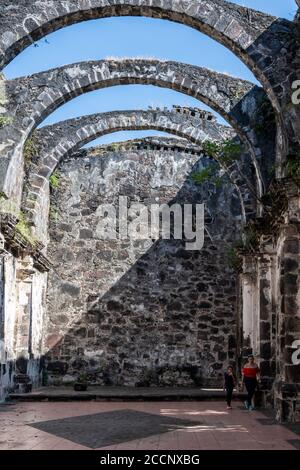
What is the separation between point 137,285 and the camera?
17.4m

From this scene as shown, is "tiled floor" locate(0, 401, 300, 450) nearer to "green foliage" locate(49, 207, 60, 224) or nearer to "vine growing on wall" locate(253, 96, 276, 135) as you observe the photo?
"vine growing on wall" locate(253, 96, 276, 135)

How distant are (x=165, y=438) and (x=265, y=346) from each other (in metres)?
4.74

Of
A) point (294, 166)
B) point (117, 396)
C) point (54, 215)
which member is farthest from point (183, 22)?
point (54, 215)

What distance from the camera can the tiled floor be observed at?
732 centimetres

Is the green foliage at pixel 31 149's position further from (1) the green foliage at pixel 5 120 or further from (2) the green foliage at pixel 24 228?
(1) the green foliage at pixel 5 120

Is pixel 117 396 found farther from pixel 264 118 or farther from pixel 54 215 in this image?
pixel 264 118

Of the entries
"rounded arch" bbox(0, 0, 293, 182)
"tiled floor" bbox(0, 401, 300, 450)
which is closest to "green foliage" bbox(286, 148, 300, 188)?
"rounded arch" bbox(0, 0, 293, 182)

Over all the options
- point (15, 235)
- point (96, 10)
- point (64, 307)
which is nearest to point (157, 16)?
point (96, 10)

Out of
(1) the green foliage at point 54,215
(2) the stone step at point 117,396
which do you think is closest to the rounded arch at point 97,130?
(1) the green foliage at point 54,215

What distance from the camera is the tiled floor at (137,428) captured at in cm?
732

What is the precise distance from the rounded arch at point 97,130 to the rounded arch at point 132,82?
8.56ft

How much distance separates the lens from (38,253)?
14711mm

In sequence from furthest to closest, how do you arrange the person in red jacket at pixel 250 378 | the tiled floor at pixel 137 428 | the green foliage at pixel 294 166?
the person in red jacket at pixel 250 378 < the green foliage at pixel 294 166 < the tiled floor at pixel 137 428

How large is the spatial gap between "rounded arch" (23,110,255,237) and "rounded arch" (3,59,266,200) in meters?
2.61
